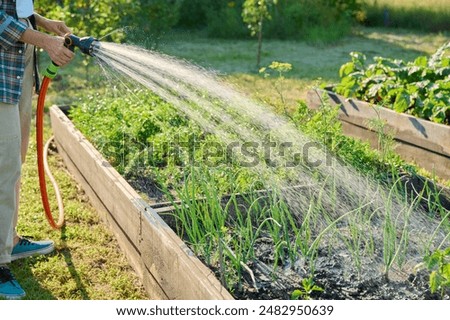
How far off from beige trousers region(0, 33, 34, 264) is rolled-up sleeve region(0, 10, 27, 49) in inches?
8.7

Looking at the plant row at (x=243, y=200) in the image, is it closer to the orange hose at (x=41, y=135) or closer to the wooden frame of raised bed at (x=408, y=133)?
the orange hose at (x=41, y=135)

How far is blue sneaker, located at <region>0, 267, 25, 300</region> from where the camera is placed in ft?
10.5

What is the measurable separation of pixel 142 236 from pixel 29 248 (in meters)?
0.75

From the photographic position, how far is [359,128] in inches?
203

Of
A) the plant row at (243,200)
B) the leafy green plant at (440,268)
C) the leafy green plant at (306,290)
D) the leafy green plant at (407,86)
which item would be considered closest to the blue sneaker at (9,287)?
the plant row at (243,200)

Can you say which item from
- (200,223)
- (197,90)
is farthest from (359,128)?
(200,223)

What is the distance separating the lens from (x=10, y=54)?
121 inches

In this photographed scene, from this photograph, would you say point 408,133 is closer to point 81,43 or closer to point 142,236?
point 142,236

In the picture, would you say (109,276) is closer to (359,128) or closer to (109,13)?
(359,128)

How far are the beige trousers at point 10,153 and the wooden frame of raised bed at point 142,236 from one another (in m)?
0.54

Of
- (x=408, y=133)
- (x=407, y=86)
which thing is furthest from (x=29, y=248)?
(x=407, y=86)
